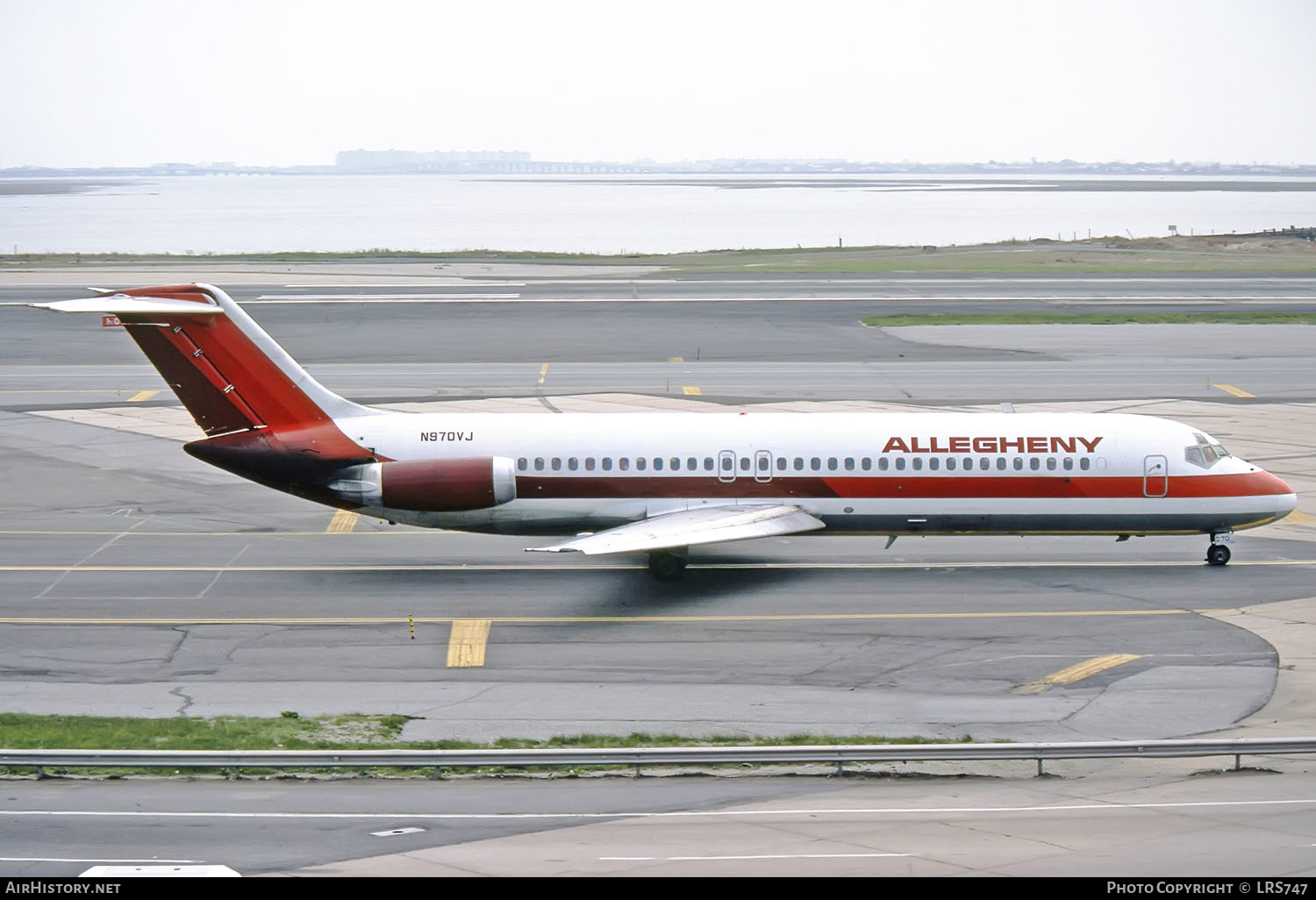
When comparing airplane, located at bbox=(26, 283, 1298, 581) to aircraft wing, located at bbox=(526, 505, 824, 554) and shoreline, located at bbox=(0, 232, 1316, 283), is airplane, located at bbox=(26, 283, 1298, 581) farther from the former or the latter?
shoreline, located at bbox=(0, 232, 1316, 283)

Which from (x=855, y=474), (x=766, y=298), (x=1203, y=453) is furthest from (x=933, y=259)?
(x=855, y=474)

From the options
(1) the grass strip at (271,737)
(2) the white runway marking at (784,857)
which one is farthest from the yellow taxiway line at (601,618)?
(2) the white runway marking at (784,857)

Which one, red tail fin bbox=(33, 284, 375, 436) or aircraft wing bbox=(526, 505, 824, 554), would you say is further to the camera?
red tail fin bbox=(33, 284, 375, 436)

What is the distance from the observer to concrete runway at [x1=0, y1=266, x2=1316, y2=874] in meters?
22.4

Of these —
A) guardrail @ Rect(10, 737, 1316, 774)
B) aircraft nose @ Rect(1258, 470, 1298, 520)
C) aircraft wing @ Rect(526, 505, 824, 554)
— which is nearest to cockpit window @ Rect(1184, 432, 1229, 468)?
aircraft nose @ Rect(1258, 470, 1298, 520)

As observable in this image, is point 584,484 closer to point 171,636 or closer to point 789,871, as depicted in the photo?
point 171,636

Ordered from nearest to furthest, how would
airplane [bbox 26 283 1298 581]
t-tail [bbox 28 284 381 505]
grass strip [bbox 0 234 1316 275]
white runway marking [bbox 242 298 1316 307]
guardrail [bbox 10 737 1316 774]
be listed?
guardrail [bbox 10 737 1316 774]
t-tail [bbox 28 284 381 505]
airplane [bbox 26 283 1298 581]
white runway marking [bbox 242 298 1316 307]
grass strip [bbox 0 234 1316 275]

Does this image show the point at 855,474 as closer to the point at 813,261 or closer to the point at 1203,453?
the point at 1203,453

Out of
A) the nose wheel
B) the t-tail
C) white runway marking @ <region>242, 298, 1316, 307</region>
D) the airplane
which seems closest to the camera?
the t-tail

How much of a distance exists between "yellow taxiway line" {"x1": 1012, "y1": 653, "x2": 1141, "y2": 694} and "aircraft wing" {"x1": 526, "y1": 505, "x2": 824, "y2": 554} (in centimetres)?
706

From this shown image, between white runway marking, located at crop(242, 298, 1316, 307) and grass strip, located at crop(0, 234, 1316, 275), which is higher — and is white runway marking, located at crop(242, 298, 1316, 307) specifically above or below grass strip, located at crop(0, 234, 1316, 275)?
below

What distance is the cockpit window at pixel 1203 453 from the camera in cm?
3120
